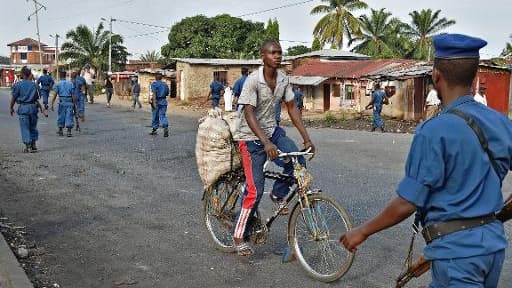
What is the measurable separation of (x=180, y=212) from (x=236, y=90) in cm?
681

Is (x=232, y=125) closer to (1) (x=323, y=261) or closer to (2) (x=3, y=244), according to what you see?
(1) (x=323, y=261)

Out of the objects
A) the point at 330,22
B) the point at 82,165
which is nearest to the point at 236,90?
the point at 82,165

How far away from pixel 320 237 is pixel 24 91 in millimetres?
9468

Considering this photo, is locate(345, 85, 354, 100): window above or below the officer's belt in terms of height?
below

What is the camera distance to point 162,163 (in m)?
11.4

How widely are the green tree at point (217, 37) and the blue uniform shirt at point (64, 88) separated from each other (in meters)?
35.8

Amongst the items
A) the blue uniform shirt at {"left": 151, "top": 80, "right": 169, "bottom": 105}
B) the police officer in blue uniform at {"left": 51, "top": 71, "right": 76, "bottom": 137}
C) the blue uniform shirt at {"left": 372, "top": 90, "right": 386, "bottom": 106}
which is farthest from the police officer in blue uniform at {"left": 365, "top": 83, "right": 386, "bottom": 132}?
the police officer in blue uniform at {"left": 51, "top": 71, "right": 76, "bottom": 137}

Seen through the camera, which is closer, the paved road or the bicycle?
the bicycle

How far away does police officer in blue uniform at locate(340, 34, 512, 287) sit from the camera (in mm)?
2469

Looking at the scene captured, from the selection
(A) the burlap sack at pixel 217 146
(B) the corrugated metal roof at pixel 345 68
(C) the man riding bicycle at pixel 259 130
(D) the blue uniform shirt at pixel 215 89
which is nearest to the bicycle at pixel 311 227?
(C) the man riding bicycle at pixel 259 130

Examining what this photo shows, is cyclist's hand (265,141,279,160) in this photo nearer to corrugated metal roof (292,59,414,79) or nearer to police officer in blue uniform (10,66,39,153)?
police officer in blue uniform (10,66,39,153)

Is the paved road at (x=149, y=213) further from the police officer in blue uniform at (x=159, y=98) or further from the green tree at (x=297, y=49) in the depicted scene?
the green tree at (x=297, y=49)

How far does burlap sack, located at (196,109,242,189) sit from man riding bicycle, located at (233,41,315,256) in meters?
0.16

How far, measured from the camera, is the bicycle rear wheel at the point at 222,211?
5754 millimetres
